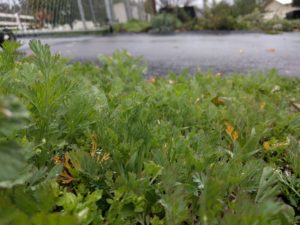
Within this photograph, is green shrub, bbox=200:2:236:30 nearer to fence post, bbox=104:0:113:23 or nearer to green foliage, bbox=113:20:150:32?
green foliage, bbox=113:20:150:32

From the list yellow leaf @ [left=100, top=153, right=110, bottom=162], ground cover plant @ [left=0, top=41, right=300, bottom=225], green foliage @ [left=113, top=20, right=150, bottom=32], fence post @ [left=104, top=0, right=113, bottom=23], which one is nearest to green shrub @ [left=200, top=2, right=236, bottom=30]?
green foliage @ [left=113, top=20, right=150, bottom=32]

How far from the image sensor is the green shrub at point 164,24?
17059mm

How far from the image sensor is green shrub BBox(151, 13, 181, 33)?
56.0 ft

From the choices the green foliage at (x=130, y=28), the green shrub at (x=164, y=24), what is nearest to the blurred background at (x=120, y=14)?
the green shrub at (x=164, y=24)

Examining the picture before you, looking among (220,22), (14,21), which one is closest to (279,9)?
(220,22)

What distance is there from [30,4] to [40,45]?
231 cm

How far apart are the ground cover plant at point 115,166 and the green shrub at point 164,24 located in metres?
16.0

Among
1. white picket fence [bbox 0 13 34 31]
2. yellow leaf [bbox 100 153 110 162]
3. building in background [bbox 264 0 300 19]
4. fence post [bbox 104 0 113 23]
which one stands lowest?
building in background [bbox 264 0 300 19]

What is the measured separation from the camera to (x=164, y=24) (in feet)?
57.2

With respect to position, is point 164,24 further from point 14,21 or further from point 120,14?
point 14,21

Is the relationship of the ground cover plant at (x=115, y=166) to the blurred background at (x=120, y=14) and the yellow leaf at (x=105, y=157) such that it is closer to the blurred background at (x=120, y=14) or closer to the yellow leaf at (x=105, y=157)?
the yellow leaf at (x=105, y=157)

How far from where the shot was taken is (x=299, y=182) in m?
1.17

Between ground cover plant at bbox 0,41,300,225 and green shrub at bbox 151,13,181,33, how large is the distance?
16.0 m

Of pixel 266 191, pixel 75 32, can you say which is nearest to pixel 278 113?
pixel 266 191
